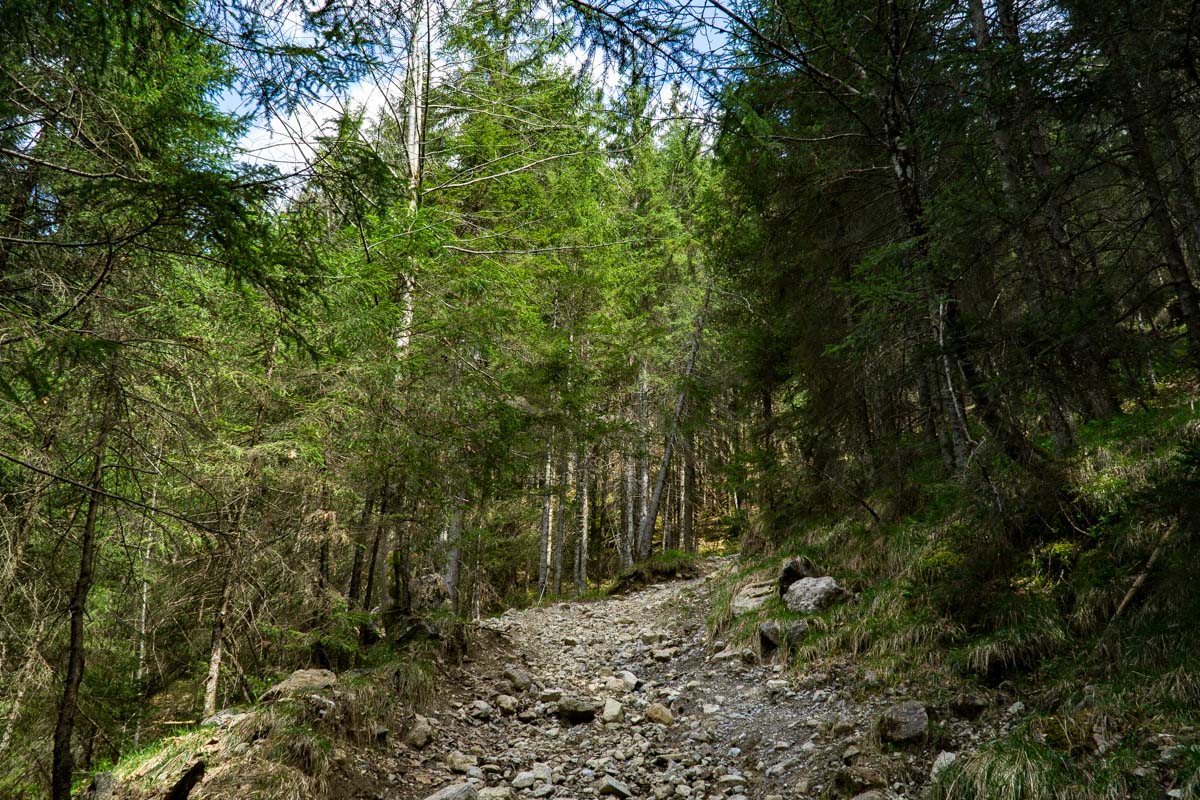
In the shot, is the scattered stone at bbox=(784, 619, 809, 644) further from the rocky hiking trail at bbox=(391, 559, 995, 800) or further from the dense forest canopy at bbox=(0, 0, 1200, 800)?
the dense forest canopy at bbox=(0, 0, 1200, 800)

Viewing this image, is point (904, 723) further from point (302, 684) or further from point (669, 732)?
point (302, 684)

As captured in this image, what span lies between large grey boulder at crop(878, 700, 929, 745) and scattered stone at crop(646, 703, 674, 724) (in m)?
2.33

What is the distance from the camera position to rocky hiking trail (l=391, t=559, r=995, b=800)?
403cm

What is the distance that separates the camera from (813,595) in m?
6.73

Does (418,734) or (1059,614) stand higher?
(1059,614)

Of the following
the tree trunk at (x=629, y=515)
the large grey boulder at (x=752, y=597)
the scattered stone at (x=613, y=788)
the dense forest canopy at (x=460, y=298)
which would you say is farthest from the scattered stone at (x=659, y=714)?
the tree trunk at (x=629, y=515)

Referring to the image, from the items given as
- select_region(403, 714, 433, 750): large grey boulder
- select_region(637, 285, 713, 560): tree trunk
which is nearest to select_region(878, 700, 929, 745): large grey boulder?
select_region(403, 714, 433, 750): large grey boulder

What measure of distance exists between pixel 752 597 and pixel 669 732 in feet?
9.32

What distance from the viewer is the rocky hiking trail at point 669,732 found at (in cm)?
403

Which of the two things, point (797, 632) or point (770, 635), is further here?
point (770, 635)

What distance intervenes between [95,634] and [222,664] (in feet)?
4.65

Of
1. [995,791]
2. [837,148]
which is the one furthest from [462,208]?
[995,791]

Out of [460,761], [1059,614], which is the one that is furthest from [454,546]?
[1059,614]

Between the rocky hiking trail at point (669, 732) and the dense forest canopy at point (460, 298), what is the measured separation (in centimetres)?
131
